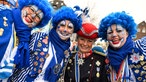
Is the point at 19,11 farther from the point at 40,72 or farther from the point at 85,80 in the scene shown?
the point at 85,80

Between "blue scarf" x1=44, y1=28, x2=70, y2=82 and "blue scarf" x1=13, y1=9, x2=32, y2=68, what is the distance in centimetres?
33

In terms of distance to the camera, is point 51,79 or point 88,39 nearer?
point 51,79

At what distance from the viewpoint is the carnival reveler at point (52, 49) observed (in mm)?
3534

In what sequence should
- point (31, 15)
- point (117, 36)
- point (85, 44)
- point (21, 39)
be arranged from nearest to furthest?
point (21, 39) < point (31, 15) < point (117, 36) < point (85, 44)

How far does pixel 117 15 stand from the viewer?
3818 mm

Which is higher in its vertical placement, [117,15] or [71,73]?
[117,15]

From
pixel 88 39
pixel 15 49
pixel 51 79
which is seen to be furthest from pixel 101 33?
pixel 15 49

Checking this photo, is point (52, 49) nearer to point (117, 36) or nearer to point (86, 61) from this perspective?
point (86, 61)

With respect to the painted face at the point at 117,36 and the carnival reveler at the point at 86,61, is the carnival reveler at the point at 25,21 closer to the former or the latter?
the carnival reveler at the point at 86,61

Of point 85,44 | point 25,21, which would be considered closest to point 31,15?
point 25,21

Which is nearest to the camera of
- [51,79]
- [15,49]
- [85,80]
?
[15,49]

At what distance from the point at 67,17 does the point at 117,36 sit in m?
0.71

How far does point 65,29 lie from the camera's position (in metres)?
3.81

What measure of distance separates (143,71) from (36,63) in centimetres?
135
